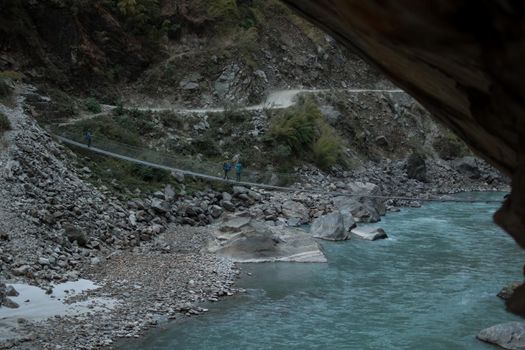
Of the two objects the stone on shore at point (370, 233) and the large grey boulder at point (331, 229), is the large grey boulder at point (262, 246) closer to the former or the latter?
the large grey boulder at point (331, 229)

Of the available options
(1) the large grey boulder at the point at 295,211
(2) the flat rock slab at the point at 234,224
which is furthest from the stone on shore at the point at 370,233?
(2) the flat rock slab at the point at 234,224

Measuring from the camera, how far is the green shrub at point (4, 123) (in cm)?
1453

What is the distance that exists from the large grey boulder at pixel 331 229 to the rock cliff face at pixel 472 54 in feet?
41.9

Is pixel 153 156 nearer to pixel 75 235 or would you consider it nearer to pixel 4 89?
pixel 4 89

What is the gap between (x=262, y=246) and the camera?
14.4m

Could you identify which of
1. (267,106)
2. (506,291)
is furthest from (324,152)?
(506,291)

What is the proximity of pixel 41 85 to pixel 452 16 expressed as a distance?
66.9 feet

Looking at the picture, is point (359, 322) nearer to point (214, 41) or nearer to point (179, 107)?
point (179, 107)

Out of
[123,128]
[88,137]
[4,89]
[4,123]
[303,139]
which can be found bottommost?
[303,139]

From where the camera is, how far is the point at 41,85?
20.8 metres

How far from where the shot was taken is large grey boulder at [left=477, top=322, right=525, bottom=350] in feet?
29.6

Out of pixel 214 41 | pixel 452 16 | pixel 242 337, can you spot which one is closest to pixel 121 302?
pixel 242 337

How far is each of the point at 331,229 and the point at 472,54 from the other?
14.0 metres

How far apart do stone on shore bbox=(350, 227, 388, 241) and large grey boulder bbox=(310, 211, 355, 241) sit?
30 centimetres
